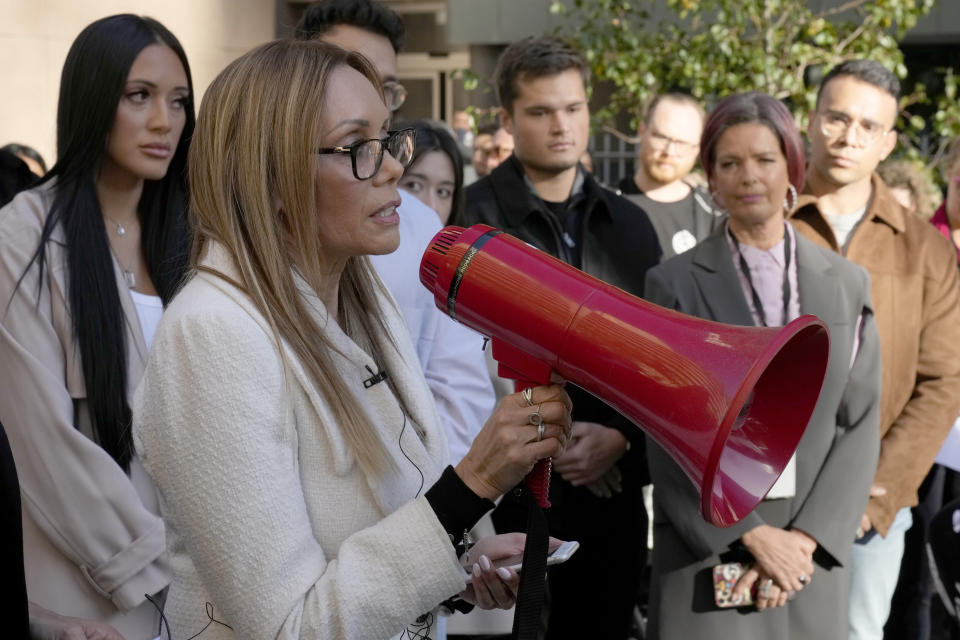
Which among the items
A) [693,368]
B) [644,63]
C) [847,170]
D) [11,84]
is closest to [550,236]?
[847,170]

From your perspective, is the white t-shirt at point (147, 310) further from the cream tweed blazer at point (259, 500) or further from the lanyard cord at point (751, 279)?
the lanyard cord at point (751, 279)

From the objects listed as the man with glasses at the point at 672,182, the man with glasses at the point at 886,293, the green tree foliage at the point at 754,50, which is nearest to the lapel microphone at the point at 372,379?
the man with glasses at the point at 886,293

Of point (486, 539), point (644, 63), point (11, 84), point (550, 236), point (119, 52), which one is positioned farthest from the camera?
point (11, 84)

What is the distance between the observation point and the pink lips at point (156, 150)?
2.98 m

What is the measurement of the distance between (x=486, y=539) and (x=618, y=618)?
6.81 feet

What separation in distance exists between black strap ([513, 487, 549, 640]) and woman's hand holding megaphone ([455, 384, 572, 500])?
122 mm

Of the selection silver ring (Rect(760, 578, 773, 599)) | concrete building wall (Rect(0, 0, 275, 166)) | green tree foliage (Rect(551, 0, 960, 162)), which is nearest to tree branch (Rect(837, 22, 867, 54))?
green tree foliage (Rect(551, 0, 960, 162))

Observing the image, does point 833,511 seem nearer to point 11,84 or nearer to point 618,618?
point 618,618

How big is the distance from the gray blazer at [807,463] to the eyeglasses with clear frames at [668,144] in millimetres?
1743

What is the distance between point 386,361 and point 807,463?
5.93 ft

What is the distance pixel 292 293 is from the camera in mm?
1753

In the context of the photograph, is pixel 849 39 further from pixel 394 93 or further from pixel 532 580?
pixel 532 580

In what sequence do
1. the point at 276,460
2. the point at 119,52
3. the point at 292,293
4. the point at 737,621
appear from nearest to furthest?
1. the point at 276,460
2. the point at 292,293
3. the point at 119,52
4. the point at 737,621

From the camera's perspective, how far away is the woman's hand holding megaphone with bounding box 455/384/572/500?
166cm
